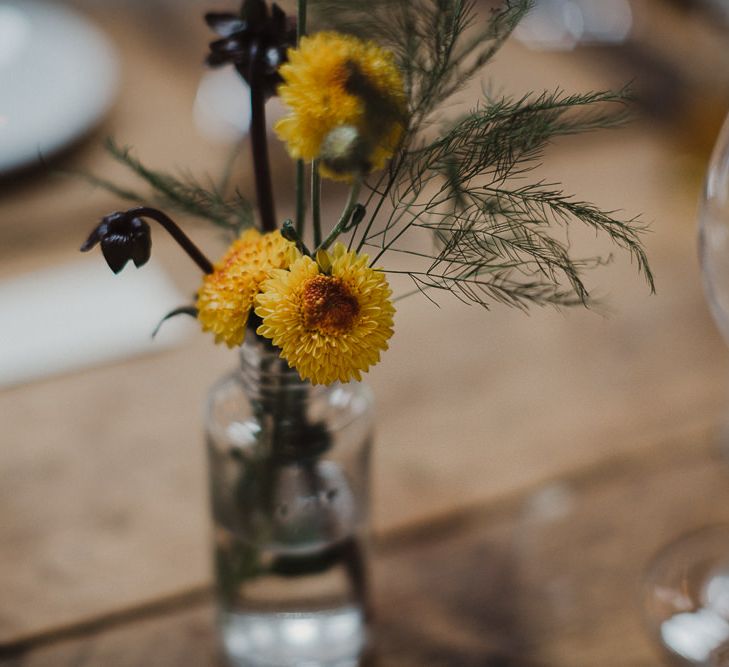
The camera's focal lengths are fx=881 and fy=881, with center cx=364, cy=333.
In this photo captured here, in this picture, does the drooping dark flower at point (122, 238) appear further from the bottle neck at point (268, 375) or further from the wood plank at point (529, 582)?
the wood plank at point (529, 582)

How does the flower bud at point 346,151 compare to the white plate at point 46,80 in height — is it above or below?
below

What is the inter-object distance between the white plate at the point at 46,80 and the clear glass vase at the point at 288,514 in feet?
1.42

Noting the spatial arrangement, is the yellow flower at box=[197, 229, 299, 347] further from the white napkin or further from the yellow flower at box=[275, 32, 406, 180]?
the white napkin

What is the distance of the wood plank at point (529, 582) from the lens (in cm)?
47

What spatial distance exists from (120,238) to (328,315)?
82 millimetres

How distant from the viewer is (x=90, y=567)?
0.51m

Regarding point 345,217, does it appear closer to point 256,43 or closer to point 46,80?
point 256,43

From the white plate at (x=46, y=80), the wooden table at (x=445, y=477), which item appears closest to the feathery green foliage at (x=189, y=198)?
the wooden table at (x=445, y=477)

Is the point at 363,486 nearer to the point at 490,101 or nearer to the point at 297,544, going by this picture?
the point at 297,544

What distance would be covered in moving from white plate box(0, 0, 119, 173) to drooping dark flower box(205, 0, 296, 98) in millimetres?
436

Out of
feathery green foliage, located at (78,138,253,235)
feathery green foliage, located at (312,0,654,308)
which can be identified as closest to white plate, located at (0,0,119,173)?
feathery green foliage, located at (78,138,253,235)

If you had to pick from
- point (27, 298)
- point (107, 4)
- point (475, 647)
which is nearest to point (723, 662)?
point (475, 647)

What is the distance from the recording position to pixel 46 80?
83 cm

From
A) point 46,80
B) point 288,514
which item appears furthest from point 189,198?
point 46,80
